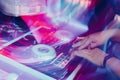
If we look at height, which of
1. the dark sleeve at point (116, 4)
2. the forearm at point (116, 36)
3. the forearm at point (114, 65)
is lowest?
the forearm at point (114, 65)

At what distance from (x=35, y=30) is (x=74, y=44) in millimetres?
196

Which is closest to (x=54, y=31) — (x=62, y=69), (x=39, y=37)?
(x=39, y=37)

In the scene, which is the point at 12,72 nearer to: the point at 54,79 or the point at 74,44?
the point at 54,79

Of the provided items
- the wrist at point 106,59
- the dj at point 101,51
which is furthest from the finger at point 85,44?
the wrist at point 106,59

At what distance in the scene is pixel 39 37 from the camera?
107cm

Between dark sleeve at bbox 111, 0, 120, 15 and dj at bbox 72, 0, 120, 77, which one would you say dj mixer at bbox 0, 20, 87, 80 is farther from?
dark sleeve at bbox 111, 0, 120, 15

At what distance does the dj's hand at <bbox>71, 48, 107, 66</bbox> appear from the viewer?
1.02m

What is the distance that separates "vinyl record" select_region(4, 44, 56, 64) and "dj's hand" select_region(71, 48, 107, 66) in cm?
11

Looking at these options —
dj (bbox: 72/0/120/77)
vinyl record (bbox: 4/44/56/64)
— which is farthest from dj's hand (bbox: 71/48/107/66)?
vinyl record (bbox: 4/44/56/64)

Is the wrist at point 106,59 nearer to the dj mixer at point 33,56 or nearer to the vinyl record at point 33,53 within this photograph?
the dj mixer at point 33,56

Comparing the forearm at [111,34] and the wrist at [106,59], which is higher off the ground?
the forearm at [111,34]

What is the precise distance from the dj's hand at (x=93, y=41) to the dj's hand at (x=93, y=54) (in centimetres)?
2

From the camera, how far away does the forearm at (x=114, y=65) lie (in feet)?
3.24

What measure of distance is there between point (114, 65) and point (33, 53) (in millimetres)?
349
